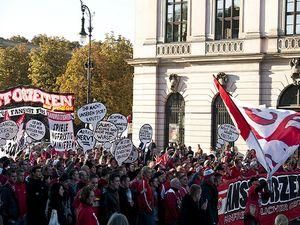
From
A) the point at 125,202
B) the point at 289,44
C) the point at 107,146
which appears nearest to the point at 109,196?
the point at 125,202

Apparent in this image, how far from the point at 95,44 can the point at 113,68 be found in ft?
19.8

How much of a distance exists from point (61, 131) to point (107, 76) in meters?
33.0

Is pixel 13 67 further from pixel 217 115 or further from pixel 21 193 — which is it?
pixel 21 193

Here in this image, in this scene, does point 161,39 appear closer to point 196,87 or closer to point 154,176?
point 196,87

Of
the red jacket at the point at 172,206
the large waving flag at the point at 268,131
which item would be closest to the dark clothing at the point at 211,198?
the red jacket at the point at 172,206

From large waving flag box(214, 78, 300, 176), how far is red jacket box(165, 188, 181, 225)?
1.85 meters

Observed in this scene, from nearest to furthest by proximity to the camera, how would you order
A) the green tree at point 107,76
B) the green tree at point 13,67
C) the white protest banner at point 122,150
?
the white protest banner at point 122,150, the green tree at point 107,76, the green tree at point 13,67

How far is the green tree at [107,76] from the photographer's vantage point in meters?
54.1

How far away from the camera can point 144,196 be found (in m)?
13.5

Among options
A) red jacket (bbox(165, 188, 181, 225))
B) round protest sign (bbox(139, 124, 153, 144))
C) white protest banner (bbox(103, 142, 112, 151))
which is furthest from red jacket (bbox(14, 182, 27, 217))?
round protest sign (bbox(139, 124, 153, 144))

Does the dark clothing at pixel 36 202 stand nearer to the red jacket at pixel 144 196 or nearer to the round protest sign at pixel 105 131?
the red jacket at pixel 144 196

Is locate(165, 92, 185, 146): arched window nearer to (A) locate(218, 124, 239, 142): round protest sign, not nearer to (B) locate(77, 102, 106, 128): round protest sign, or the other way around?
(A) locate(218, 124, 239, 142): round protest sign

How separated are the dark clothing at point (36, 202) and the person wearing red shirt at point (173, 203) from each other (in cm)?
254

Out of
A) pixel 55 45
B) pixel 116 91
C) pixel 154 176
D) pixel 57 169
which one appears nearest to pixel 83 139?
pixel 57 169
